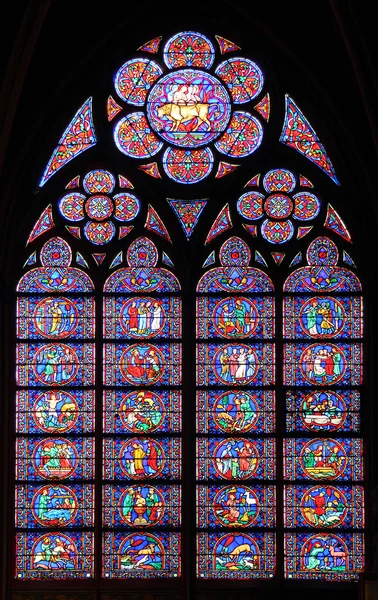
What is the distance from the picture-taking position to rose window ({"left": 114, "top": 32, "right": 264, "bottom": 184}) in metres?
16.5

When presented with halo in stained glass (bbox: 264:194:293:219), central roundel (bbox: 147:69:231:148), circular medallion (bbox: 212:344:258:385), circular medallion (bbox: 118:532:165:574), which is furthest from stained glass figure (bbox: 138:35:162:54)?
circular medallion (bbox: 118:532:165:574)

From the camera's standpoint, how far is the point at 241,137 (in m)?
16.6

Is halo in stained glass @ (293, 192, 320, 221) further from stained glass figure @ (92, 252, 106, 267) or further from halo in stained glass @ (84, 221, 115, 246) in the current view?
stained glass figure @ (92, 252, 106, 267)

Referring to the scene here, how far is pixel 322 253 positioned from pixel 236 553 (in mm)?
3243

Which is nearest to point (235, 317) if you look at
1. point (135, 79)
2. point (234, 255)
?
point (234, 255)

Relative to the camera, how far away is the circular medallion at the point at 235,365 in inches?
632

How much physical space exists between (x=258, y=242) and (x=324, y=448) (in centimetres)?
227

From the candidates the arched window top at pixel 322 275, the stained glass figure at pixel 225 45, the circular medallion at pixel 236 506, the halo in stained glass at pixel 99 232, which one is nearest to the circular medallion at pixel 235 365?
the arched window top at pixel 322 275

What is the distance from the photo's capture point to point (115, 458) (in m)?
15.9

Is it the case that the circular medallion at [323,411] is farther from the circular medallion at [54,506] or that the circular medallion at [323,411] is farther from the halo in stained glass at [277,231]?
the circular medallion at [54,506]

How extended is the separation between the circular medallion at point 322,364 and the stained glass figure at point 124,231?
7.35 ft

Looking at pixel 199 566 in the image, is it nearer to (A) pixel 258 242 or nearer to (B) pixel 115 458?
(B) pixel 115 458

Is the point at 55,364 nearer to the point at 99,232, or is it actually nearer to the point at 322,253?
the point at 99,232

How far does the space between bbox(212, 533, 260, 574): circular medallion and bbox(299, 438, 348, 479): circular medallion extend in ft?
3.05
